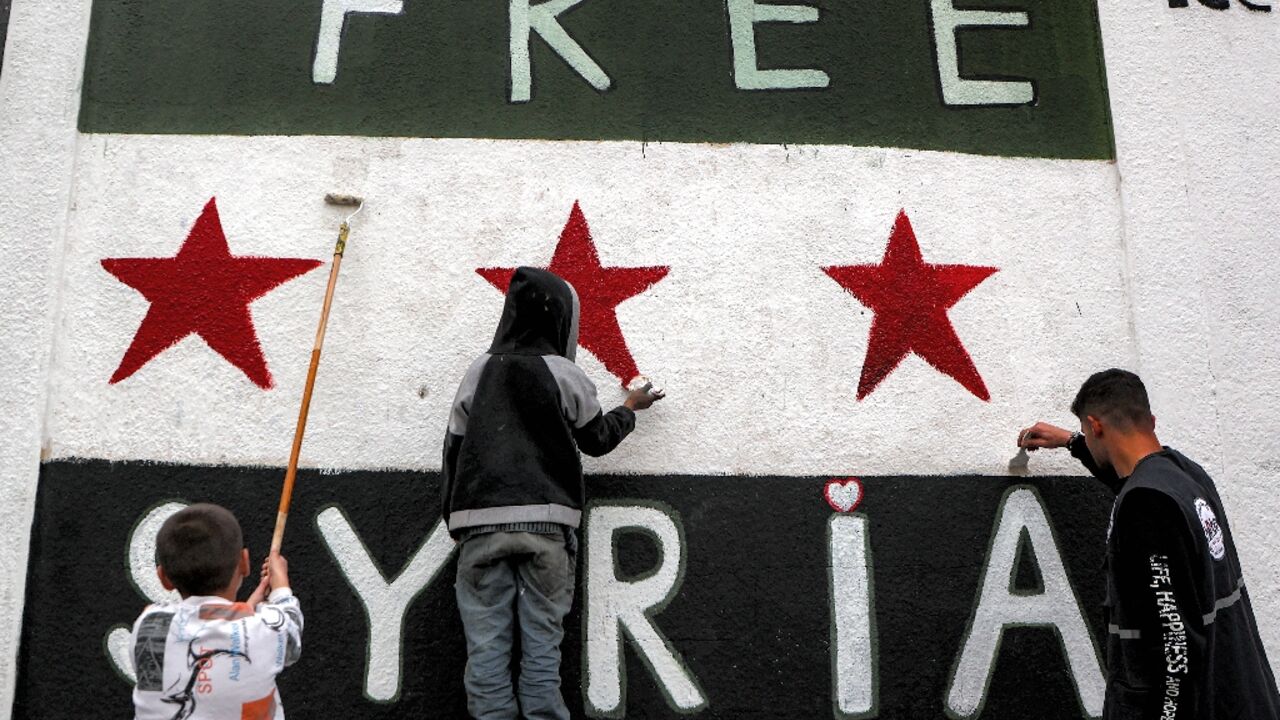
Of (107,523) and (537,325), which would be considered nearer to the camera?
Answer: (537,325)

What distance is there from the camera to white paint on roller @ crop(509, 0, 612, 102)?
4438mm

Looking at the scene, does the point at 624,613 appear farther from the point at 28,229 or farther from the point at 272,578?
the point at 28,229

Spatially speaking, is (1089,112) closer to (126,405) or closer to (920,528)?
(920,528)

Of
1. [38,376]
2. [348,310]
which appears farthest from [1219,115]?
[38,376]

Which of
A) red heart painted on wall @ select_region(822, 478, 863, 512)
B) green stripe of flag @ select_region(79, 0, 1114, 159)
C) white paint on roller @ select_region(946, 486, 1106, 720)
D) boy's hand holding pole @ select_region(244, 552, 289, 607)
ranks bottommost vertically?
white paint on roller @ select_region(946, 486, 1106, 720)

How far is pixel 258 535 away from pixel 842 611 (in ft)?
7.15

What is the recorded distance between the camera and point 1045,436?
3949 mm

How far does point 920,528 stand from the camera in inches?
163

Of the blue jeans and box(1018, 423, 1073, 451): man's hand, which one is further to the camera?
box(1018, 423, 1073, 451): man's hand

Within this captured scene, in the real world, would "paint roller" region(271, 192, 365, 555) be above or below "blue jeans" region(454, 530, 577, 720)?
above

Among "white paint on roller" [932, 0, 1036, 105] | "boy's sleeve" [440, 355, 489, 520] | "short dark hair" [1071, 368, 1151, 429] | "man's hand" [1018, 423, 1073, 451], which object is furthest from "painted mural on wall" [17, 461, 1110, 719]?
"white paint on roller" [932, 0, 1036, 105]

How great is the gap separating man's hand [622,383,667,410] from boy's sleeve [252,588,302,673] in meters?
1.48

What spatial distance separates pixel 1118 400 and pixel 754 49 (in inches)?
84.4

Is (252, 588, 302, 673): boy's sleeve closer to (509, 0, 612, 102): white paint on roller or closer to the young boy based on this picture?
the young boy
